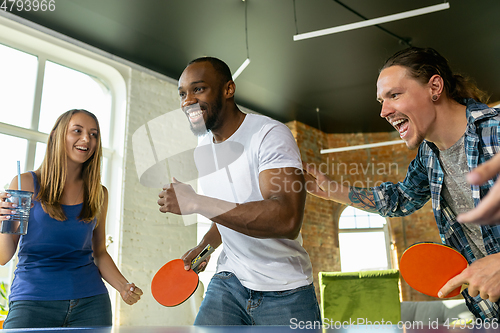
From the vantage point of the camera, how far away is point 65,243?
1.82 m

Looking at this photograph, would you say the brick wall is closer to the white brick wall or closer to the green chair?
the white brick wall

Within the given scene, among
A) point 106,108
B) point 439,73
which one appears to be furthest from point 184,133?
point 106,108

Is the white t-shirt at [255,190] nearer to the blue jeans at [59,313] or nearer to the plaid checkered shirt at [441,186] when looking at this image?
the plaid checkered shirt at [441,186]

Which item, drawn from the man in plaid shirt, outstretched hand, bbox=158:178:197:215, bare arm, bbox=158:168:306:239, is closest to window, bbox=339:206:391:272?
the man in plaid shirt

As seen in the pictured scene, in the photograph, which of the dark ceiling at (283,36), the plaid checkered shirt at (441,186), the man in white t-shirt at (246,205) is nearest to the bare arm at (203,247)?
the man in white t-shirt at (246,205)

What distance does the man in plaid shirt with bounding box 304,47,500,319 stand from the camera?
1271mm

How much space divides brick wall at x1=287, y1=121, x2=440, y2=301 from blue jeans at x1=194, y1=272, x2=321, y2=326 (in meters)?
5.96

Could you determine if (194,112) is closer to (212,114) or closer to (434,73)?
(212,114)

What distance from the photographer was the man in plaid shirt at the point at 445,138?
4.17 ft

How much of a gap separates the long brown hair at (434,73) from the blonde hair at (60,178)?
1.55 meters

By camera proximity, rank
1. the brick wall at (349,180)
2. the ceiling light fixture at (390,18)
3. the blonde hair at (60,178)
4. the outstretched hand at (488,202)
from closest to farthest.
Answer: the outstretched hand at (488,202)
the blonde hair at (60,178)
the ceiling light fixture at (390,18)
the brick wall at (349,180)

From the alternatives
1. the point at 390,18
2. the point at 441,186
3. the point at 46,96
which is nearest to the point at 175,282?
the point at 441,186

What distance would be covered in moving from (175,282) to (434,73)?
130cm

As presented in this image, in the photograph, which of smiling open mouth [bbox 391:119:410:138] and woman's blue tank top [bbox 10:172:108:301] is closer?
smiling open mouth [bbox 391:119:410:138]
